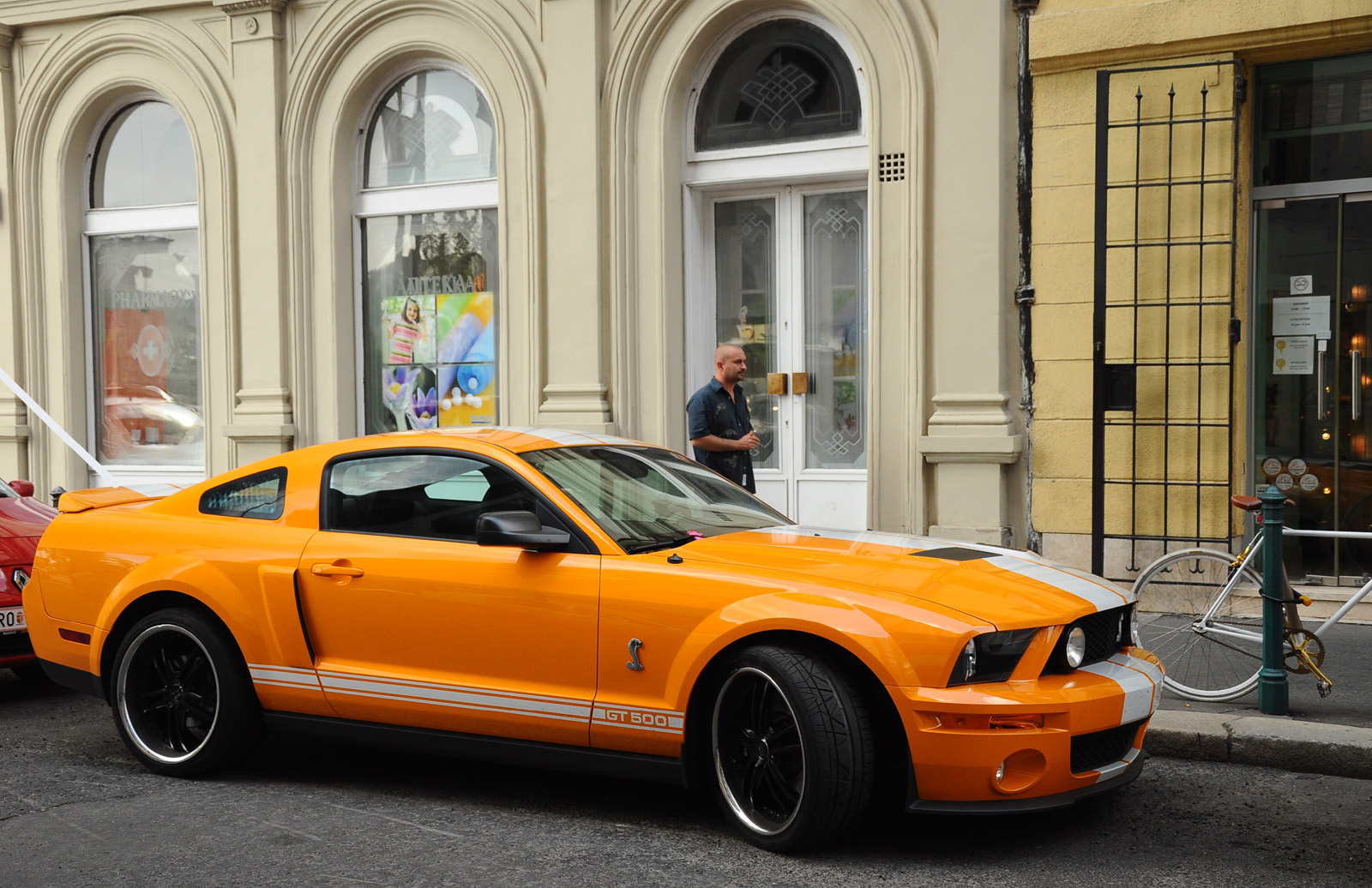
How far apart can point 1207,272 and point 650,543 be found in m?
5.68

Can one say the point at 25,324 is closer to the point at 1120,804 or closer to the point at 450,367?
the point at 450,367

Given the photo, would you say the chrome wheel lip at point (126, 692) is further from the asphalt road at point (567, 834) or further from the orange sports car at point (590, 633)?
the asphalt road at point (567, 834)

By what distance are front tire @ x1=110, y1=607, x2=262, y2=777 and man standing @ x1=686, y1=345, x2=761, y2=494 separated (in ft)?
12.4

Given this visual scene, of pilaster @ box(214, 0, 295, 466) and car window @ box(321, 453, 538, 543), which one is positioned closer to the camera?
car window @ box(321, 453, 538, 543)

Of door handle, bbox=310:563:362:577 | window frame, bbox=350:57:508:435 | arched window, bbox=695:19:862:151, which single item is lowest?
door handle, bbox=310:563:362:577

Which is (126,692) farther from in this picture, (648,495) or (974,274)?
(974,274)

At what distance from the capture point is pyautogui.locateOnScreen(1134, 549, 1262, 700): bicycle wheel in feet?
19.9

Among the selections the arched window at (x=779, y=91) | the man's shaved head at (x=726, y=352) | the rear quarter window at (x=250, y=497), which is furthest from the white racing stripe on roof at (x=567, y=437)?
the arched window at (x=779, y=91)

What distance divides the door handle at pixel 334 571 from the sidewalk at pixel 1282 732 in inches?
127

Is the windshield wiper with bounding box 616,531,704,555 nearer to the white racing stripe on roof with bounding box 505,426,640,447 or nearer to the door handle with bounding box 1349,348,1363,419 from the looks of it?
the white racing stripe on roof with bounding box 505,426,640,447

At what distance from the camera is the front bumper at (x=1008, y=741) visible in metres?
4.03

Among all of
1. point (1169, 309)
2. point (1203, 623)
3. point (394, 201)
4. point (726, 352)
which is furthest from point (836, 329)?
point (1203, 623)

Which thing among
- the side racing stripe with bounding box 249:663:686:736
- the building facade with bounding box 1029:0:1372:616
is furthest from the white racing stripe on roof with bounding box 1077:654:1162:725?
the building facade with bounding box 1029:0:1372:616

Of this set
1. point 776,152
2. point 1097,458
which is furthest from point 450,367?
point 1097,458
